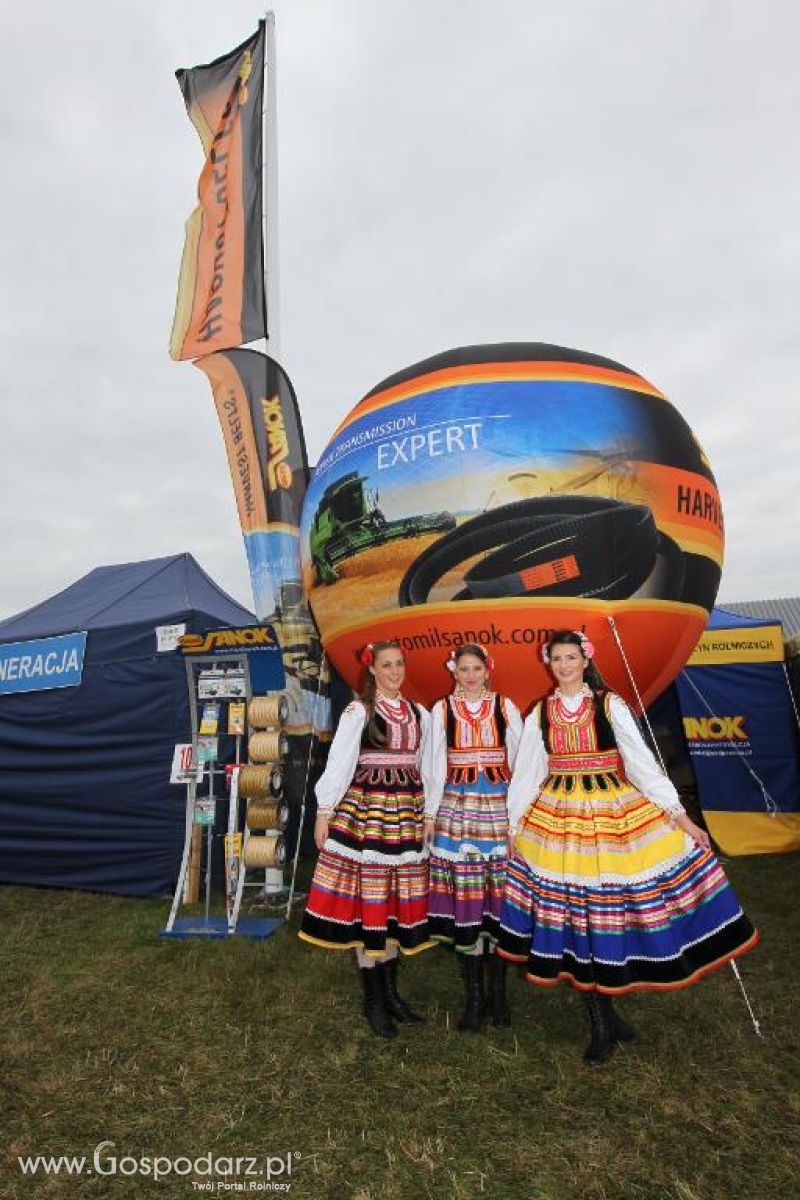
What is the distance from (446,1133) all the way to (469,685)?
73.7 inches

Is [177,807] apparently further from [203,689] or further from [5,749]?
[5,749]

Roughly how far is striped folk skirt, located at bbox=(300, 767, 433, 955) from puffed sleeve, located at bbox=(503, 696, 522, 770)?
565 millimetres

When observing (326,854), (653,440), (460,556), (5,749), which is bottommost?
(326,854)

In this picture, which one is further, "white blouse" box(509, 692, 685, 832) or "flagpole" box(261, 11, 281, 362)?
"flagpole" box(261, 11, 281, 362)

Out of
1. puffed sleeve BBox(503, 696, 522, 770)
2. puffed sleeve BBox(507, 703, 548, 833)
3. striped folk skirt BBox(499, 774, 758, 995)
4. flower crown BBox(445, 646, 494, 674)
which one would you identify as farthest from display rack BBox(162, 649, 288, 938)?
striped folk skirt BBox(499, 774, 758, 995)

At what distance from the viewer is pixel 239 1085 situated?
10.2ft

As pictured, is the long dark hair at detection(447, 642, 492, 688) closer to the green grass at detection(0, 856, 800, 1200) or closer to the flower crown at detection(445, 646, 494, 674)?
the flower crown at detection(445, 646, 494, 674)

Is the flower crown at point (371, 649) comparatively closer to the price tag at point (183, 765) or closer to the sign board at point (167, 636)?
the price tag at point (183, 765)

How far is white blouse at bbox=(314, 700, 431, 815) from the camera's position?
11.6 ft

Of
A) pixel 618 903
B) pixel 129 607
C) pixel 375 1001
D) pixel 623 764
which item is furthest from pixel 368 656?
pixel 129 607

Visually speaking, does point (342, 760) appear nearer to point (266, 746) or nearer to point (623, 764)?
point (623, 764)

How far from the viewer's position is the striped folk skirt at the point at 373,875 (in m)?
3.55

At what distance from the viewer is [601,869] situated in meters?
3.05

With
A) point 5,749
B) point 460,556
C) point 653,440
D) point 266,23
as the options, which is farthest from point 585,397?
point 266,23
